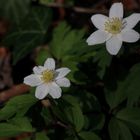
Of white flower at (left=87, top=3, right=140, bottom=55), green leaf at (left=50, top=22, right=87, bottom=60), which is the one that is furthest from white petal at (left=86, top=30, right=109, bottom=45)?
green leaf at (left=50, top=22, right=87, bottom=60)

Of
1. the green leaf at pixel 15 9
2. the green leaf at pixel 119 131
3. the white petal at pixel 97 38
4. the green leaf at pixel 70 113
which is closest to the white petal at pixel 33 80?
the green leaf at pixel 70 113

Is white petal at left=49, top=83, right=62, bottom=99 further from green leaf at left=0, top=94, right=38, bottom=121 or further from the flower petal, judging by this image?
the flower petal

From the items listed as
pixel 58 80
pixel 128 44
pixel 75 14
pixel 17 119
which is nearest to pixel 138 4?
pixel 75 14

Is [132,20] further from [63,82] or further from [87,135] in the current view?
[87,135]

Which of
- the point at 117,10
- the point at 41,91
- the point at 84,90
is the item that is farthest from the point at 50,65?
the point at 117,10

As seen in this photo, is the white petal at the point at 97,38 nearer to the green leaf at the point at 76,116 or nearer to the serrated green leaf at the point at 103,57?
the serrated green leaf at the point at 103,57

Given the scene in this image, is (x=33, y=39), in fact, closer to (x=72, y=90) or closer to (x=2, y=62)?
(x=2, y=62)
